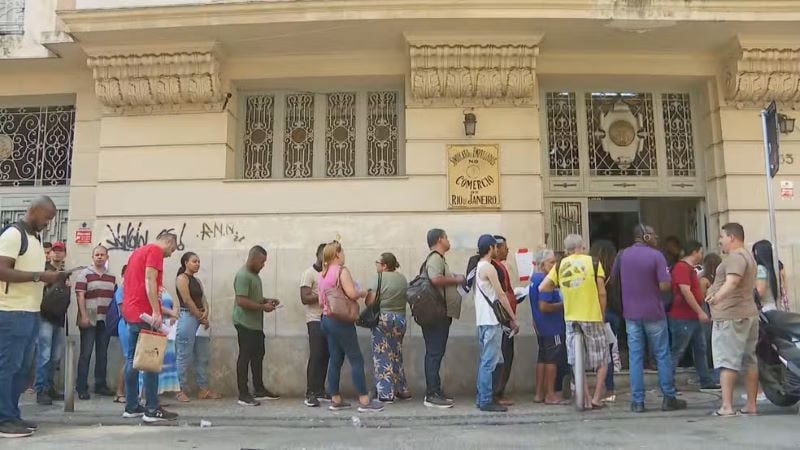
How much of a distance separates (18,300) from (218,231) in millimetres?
3010

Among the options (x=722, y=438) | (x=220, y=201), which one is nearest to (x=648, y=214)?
(x=722, y=438)

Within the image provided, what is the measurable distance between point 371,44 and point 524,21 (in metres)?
1.97

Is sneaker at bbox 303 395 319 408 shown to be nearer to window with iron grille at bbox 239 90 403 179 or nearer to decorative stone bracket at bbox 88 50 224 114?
window with iron grille at bbox 239 90 403 179

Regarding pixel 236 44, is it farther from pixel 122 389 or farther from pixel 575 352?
pixel 575 352

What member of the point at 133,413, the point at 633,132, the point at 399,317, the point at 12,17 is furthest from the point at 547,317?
the point at 12,17

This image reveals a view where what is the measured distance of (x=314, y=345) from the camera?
7.62 metres

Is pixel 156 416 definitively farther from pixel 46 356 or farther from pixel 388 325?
pixel 388 325

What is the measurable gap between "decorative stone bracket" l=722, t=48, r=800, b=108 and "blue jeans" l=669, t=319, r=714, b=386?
125 inches

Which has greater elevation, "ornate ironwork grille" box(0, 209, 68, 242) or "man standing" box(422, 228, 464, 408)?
"ornate ironwork grille" box(0, 209, 68, 242)

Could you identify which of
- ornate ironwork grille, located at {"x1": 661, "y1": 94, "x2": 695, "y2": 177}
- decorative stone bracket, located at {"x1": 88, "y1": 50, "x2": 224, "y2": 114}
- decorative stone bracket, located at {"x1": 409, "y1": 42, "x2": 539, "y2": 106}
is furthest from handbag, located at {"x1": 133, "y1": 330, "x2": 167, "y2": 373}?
ornate ironwork grille, located at {"x1": 661, "y1": 94, "x2": 695, "y2": 177}

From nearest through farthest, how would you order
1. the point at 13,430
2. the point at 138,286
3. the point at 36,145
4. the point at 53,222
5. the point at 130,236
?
the point at 13,430 < the point at 138,286 < the point at 130,236 < the point at 53,222 < the point at 36,145

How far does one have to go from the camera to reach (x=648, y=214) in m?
10.6

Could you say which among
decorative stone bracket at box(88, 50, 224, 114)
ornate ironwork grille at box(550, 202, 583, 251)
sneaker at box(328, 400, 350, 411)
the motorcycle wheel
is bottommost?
sneaker at box(328, 400, 350, 411)

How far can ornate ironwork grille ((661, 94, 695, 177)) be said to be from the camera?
927 centimetres
